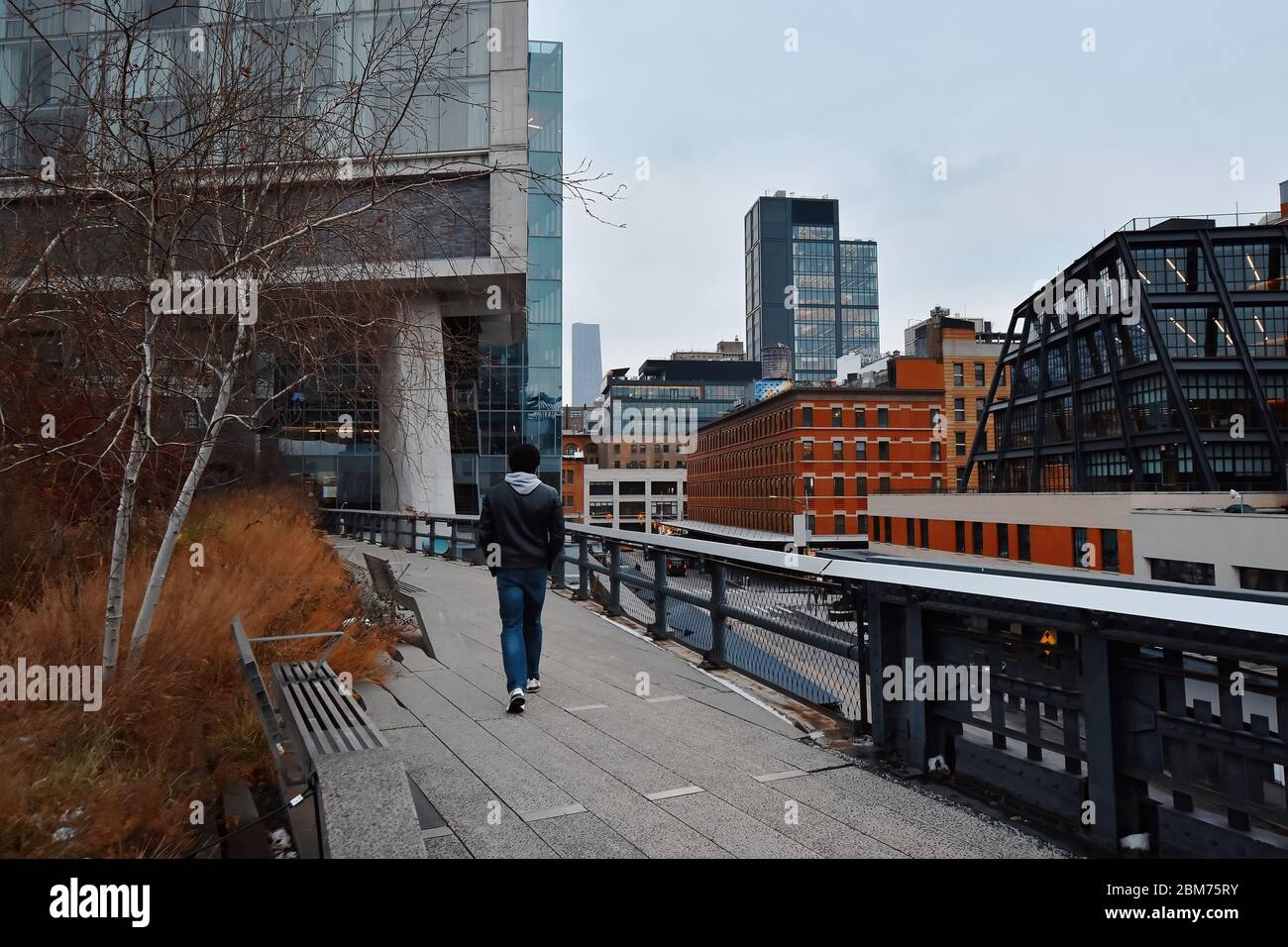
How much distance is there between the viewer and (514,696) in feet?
19.5

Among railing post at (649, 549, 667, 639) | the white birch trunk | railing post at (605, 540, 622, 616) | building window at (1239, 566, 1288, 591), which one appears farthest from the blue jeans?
building window at (1239, 566, 1288, 591)

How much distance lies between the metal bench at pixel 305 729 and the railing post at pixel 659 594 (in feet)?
14.1

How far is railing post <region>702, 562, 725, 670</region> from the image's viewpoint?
7355 millimetres

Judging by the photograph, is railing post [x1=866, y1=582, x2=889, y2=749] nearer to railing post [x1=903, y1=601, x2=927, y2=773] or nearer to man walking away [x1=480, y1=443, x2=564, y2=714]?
railing post [x1=903, y1=601, x2=927, y2=773]

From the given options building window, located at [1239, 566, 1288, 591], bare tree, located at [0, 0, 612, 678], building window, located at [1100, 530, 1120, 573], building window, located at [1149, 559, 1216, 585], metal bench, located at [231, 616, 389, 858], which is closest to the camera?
metal bench, located at [231, 616, 389, 858]

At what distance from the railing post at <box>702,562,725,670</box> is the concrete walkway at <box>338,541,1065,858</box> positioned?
24 centimetres

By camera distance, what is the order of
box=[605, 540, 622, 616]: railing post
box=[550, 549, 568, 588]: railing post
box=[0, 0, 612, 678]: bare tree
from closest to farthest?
box=[0, 0, 612, 678]: bare tree, box=[605, 540, 622, 616]: railing post, box=[550, 549, 568, 588]: railing post

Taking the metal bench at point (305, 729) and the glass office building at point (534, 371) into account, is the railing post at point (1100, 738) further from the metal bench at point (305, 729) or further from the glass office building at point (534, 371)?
the glass office building at point (534, 371)

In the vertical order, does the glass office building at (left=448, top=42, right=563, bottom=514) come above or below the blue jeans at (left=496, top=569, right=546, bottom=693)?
above

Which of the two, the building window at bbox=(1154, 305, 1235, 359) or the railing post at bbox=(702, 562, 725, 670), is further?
the building window at bbox=(1154, 305, 1235, 359)

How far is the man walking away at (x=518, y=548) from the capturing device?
19.7 ft

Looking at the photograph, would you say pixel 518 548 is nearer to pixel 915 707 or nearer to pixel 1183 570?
pixel 915 707

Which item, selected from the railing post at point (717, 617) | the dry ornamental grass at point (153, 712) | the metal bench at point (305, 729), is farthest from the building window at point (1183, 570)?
the metal bench at point (305, 729)

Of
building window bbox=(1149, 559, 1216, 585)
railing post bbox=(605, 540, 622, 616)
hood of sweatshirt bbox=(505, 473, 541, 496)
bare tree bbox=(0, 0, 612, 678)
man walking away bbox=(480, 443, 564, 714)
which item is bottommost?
building window bbox=(1149, 559, 1216, 585)
